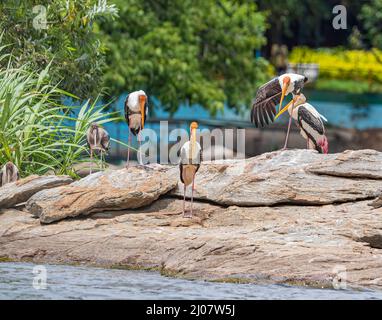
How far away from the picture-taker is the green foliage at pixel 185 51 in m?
24.6

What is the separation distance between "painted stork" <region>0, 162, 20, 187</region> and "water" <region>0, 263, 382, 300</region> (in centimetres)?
235

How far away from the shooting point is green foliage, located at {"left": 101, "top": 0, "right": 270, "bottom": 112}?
24578mm

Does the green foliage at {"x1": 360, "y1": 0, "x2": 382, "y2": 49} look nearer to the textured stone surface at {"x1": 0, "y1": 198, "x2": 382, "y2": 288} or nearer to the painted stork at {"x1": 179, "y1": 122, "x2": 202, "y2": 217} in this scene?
the textured stone surface at {"x1": 0, "y1": 198, "x2": 382, "y2": 288}

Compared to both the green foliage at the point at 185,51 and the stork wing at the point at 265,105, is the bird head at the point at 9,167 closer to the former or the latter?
the stork wing at the point at 265,105

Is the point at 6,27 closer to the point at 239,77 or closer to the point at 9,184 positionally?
Answer: the point at 9,184

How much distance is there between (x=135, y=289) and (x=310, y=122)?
369 centimetres

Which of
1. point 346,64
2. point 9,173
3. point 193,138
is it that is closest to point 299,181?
point 193,138

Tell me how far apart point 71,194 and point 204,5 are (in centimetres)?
1398

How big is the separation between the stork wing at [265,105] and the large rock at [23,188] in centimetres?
258

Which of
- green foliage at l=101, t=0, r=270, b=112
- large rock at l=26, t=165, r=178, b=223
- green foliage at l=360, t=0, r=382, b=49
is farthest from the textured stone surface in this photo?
green foliage at l=360, t=0, r=382, b=49

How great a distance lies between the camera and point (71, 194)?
13742 millimetres

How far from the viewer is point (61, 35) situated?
1847 centimetres

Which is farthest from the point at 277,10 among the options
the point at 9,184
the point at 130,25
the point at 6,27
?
the point at 9,184

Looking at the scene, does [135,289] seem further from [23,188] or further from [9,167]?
[9,167]
